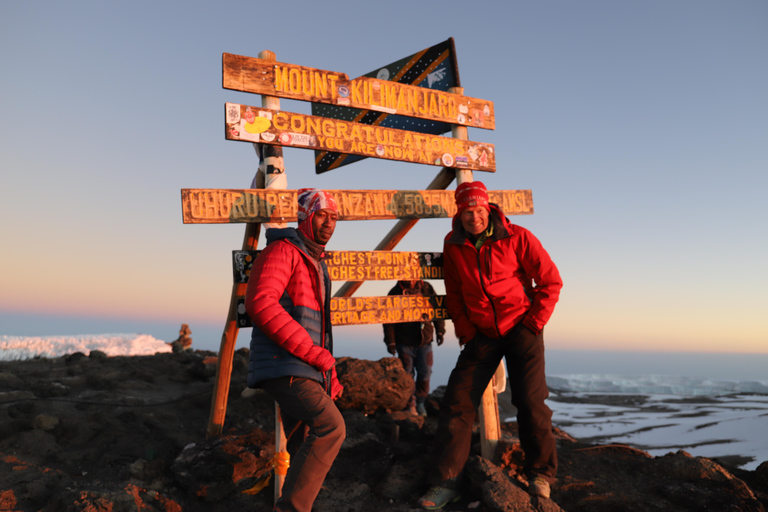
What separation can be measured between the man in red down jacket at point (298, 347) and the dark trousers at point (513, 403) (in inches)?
46.6

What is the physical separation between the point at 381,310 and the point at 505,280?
1.22 m

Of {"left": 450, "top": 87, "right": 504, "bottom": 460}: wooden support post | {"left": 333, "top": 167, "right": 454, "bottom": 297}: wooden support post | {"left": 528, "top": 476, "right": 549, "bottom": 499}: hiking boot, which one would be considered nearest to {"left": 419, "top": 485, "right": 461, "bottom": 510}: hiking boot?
{"left": 528, "top": 476, "right": 549, "bottom": 499}: hiking boot

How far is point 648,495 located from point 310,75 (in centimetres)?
467

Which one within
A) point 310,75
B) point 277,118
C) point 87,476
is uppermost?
point 310,75

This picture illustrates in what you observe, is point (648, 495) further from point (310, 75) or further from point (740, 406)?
point (740, 406)

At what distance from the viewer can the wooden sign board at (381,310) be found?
164 inches

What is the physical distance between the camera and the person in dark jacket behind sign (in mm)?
6871

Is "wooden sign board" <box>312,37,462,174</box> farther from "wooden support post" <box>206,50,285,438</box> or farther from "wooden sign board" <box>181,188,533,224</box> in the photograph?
"wooden support post" <box>206,50,285,438</box>

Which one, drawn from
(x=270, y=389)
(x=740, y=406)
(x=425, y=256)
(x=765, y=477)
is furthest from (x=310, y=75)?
(x=740, y=406)

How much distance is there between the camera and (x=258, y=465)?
13.1ft

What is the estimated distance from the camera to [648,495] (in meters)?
3.72

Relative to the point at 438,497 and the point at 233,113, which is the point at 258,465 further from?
the point at 233,113

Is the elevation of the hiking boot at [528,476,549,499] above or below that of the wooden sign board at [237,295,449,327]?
below

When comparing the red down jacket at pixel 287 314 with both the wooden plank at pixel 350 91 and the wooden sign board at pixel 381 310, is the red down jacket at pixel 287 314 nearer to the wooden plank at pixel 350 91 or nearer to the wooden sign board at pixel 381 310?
the wooden sign board at pixel 381 310
